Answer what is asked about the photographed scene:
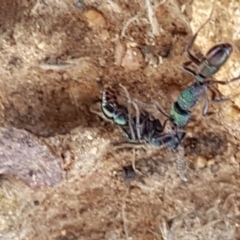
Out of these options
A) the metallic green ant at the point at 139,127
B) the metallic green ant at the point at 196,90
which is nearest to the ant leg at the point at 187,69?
the metallic green ant at the point at 196,90

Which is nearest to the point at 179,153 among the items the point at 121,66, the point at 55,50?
the point at 121,66

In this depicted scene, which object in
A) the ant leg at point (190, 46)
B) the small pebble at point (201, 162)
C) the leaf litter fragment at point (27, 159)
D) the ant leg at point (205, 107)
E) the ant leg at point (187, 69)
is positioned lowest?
the leaf litter fragment at point (27, 159)

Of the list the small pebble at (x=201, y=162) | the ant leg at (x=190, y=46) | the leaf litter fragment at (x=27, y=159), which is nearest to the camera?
the ant leg at (x=190, y=46)

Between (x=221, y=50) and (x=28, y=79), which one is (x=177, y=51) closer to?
(x=221, y=50)

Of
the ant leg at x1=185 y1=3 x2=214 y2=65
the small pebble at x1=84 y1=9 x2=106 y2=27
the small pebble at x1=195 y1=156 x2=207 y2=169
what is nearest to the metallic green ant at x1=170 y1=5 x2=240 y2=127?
the ant leg at x1=185 y1=3 x2=214 y2=65

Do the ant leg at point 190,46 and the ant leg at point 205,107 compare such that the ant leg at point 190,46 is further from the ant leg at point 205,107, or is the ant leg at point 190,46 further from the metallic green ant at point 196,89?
the ant leg at point 205,107

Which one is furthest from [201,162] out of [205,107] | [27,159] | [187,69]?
[27,159]

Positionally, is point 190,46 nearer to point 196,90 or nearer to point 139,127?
point 196,90

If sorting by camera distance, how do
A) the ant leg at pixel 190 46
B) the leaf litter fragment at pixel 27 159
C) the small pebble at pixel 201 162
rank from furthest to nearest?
the small pebble at pixel 201 162 < the leaf litter fragment at pixel 27 159 < the ant leg at pixel 190 46

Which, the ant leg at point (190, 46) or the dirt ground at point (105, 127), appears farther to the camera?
the dirt ground at point (105, 127)
